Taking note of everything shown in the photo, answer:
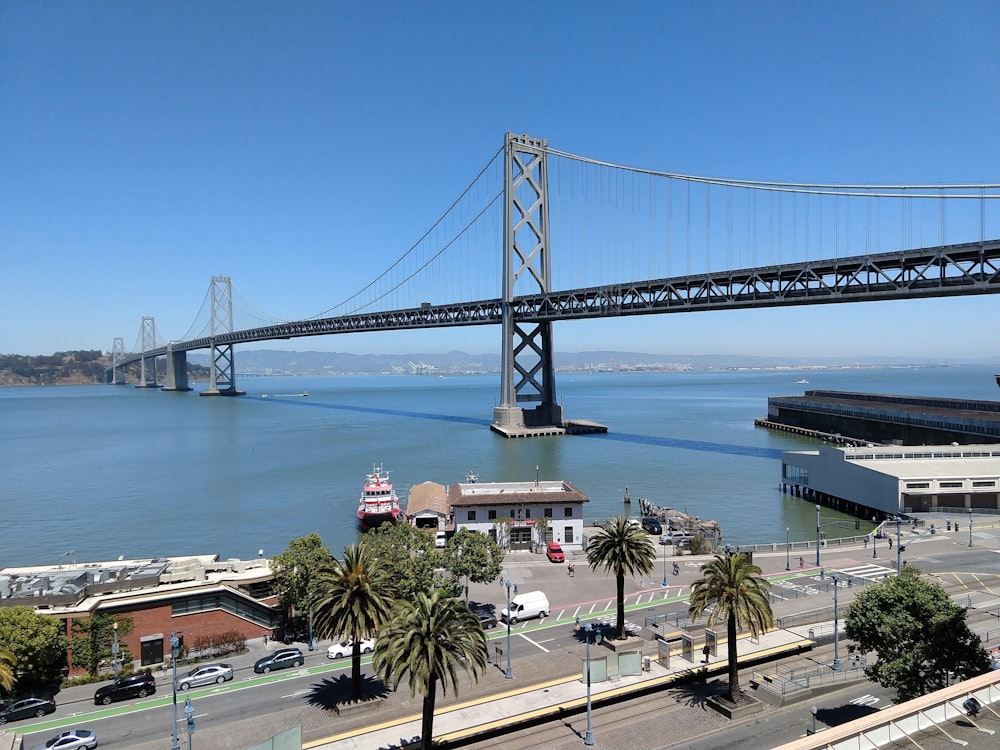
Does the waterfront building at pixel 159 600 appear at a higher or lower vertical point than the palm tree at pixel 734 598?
lower

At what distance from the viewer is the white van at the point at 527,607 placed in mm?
21859

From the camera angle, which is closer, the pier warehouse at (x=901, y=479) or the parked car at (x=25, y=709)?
the parked car at (x=25, y=709)

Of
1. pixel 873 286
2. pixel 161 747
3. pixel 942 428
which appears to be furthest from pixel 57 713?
pixel 942 428

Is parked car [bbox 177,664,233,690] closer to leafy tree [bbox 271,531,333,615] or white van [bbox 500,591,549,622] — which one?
leafy tree [bbox 271,531,333,615]

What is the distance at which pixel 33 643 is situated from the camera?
1775 cm

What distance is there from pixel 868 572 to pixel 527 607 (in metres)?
13.5

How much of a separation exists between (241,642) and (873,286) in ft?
164

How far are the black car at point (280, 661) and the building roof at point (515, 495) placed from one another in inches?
502

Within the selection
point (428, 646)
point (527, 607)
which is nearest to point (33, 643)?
point (428, 646)

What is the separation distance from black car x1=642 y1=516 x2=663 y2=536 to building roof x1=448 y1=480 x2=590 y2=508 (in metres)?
4.90

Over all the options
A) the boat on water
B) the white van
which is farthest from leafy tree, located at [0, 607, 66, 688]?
the boat on water

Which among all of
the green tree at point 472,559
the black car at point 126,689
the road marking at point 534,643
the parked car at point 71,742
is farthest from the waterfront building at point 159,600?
the road marking at point 534,643

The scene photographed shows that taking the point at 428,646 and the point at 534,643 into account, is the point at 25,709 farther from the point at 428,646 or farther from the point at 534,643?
the point at 534,643

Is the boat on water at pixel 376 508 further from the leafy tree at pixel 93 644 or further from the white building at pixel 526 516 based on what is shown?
the leafy tree at pixel 93 644
